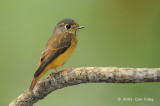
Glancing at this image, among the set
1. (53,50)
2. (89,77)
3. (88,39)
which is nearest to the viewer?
(89,77)

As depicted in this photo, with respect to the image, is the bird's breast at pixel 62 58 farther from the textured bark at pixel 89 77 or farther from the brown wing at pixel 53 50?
the textured bark at pixel 89 77

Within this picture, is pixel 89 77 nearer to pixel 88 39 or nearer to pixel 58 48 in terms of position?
pixel 58 48

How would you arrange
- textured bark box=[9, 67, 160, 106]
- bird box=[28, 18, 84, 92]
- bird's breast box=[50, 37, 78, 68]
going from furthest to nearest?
1. bird's breast box=[50, 37, 78, 68]
2. bird box=[28, 18, 84, 92]
3. textured bark box=[9, 67, 160, 106]

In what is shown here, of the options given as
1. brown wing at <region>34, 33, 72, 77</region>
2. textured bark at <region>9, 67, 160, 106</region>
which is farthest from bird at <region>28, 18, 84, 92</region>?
textured bark at <region>9, 67, 160, 106</region>

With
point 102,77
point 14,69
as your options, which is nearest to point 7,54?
point 14,69

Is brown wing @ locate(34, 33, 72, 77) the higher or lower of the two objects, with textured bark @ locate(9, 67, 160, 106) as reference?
higher

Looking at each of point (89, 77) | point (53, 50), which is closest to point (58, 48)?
point (53, 50)

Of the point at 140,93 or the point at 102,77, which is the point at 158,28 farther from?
the point at 102,77

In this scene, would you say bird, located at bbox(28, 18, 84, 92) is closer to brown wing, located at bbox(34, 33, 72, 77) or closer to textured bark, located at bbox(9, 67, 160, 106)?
brown wing, located at bbox(34, 33, 72, 77)
